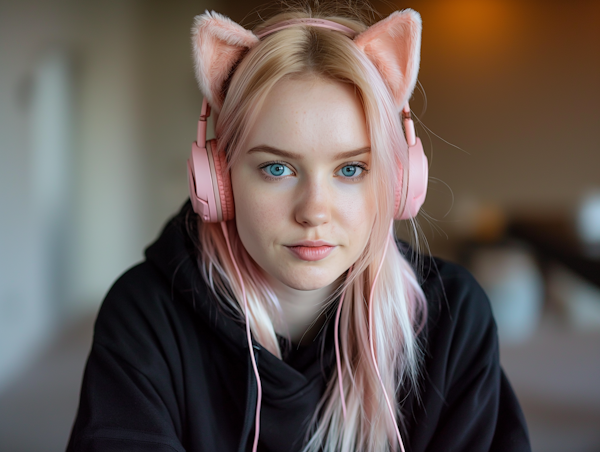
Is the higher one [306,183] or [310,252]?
[306,183]

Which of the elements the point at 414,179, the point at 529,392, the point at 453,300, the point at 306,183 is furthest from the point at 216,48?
the point at 529,392

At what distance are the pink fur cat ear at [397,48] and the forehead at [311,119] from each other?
0.28ft

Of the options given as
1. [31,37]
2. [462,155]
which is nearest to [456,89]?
[462,155]

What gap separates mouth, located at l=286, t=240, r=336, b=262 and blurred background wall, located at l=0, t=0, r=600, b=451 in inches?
66.3

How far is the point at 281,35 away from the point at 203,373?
0.60 metres

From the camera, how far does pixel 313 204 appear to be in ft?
2.32

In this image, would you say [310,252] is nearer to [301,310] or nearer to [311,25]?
[301,310]

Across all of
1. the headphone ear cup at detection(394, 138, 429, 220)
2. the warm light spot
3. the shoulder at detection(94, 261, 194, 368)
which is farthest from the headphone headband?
the warm light spot

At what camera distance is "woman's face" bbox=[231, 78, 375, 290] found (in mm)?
709

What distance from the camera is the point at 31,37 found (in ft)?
7.04

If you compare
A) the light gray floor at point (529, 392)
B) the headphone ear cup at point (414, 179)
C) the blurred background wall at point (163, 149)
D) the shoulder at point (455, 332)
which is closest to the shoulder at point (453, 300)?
the shoulder at point (455, 332)

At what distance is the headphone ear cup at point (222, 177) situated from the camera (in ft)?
2.55

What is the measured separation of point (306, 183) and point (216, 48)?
265 millimetres

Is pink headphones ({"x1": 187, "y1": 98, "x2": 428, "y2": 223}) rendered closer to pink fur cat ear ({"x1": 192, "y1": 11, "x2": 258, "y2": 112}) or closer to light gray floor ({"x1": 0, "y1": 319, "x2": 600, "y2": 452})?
pink fur cat ear ({"x1": 192, "y1": 11, "x2": 258, "y2": 112})
